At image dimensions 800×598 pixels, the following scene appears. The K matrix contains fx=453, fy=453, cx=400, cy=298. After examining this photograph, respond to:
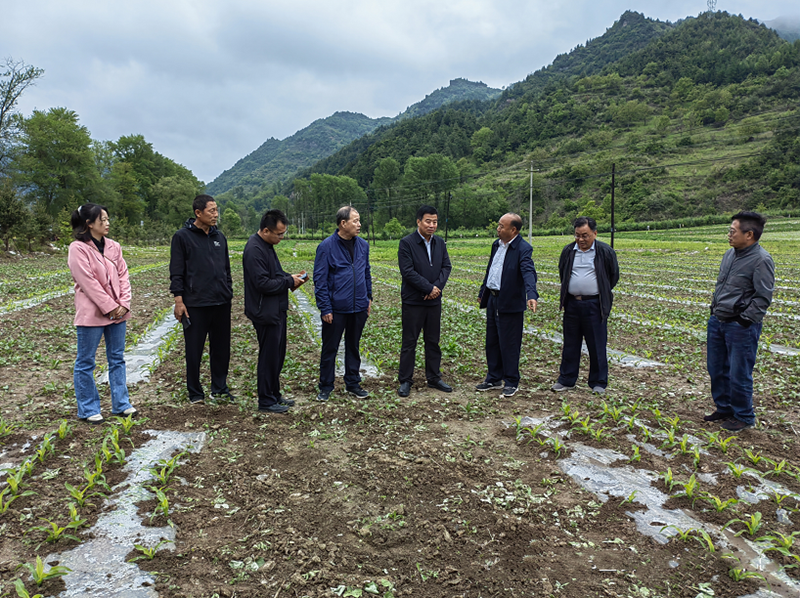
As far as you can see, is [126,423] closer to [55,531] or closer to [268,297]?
[55,531]

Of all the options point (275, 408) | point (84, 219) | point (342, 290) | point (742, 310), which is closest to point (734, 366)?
point (742, 310)

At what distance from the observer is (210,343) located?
18.2ft

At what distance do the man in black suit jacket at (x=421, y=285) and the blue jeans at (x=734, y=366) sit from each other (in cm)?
302

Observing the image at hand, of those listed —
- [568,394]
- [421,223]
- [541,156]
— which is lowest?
[568,394]

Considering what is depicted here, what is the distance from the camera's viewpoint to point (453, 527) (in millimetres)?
3078

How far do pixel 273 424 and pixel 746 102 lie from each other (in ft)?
482

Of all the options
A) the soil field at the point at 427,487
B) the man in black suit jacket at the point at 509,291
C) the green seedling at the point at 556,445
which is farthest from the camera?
the man in black suit jacket at the point at 509,291

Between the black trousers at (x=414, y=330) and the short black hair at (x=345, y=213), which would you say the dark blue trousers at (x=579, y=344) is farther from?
the short black hair at (x=345, y=213)

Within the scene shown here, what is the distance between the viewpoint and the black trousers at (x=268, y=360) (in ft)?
17.1

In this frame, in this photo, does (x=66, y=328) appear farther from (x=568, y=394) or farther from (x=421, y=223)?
(x=568, y=394)

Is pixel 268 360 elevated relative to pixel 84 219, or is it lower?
lower

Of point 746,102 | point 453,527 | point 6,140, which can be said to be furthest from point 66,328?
point 746,102

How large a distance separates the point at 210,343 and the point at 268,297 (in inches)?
42.3

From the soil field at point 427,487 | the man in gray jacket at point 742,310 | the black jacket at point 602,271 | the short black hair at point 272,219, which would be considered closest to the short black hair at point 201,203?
the short black hair at point 272,219
